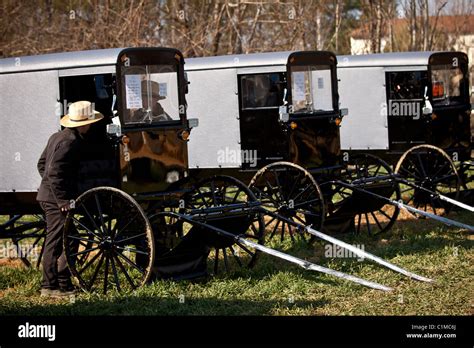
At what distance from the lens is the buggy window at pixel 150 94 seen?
873 cm

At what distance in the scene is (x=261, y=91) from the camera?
11.5m

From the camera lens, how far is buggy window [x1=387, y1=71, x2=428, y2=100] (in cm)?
1325

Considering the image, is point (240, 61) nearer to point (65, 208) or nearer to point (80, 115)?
point (80, 115)

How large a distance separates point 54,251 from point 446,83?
24.1 feet

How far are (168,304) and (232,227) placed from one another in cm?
130

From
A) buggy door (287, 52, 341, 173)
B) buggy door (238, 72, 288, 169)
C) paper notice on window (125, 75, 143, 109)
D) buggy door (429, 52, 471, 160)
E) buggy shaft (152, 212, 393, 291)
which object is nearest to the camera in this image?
buggy shaft (152, 212, 393, 291)

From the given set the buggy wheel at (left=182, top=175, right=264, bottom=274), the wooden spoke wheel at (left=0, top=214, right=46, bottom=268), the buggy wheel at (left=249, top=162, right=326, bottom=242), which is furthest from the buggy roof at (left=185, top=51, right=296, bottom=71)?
the wooden spoke wheel at (left=0, top=214, right=46, bottom=268)

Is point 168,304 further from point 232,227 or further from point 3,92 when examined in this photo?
point 3,92

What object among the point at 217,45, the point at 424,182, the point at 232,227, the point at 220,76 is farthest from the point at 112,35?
the point at 232,227

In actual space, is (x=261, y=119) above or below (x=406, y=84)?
below

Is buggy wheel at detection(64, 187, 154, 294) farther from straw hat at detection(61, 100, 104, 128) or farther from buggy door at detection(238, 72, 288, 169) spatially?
buggy door at detection(238, 72, 288, 169)

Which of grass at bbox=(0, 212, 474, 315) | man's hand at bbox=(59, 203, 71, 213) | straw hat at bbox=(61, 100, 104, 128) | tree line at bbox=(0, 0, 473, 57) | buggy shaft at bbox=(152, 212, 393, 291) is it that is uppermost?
tree line at bbox=(0, 0, 473, 57)

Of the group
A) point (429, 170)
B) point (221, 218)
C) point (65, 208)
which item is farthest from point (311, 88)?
point (65, 208)

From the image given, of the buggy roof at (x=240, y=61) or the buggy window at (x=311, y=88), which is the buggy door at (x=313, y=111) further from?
the buggy roof at (x=240, y=61)
